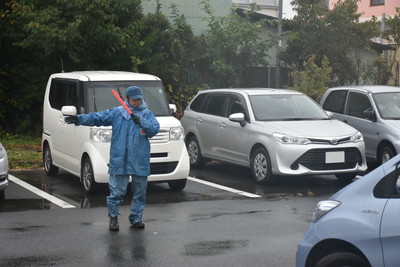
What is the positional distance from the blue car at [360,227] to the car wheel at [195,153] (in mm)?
10026

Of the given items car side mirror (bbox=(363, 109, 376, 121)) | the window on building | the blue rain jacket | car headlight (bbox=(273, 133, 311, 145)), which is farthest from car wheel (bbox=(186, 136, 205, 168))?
the window on building

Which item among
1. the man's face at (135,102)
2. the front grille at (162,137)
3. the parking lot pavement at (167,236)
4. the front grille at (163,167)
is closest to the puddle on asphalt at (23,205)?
the parking lot pavement at (167,236)

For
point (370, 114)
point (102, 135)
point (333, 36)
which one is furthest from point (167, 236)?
point (333, 36)

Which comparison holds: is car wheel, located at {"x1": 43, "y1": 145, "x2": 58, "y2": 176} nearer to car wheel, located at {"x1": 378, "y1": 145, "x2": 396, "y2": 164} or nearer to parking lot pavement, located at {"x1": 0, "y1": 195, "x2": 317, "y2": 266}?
parking lot pavement, located at {"x1": 0, "y1": 195, "x2": 317, "y2": 266}

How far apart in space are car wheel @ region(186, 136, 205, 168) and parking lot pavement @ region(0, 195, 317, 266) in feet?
13.6

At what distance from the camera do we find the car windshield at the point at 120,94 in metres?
12.9

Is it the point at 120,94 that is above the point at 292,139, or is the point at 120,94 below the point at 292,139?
above

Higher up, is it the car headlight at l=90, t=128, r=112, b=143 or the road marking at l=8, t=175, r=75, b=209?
the car headlight at l=90, t=128, r=112, b=143

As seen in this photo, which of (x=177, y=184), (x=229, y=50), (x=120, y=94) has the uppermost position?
(x=229, y=50)

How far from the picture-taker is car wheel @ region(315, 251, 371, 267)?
18.6ft

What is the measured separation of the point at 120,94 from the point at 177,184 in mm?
1682

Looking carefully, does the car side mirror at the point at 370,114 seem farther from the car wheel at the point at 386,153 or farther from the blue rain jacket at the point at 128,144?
the blue rain jacket at the point at 128,144

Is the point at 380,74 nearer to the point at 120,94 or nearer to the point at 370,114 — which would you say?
the point at 370,114

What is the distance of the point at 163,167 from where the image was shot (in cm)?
1255
